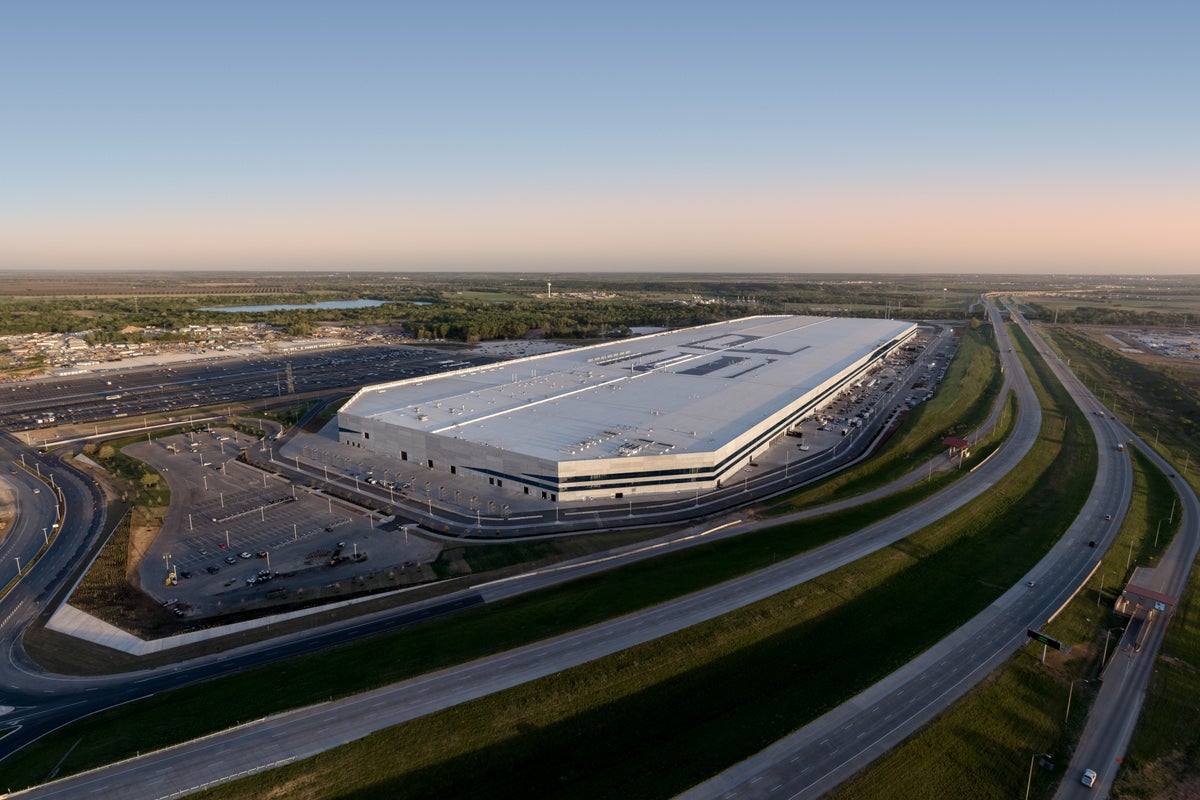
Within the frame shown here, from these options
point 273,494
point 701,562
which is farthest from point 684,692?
point 273,494

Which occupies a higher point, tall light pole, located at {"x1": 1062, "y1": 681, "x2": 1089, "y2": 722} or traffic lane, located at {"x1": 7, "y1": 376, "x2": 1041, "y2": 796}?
traffic lane, located at {"x1": 7, "y1": 376, "x2": 1041, "y2": 796}

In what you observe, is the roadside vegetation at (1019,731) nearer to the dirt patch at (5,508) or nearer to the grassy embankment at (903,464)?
the grassy embankment at (903,464)

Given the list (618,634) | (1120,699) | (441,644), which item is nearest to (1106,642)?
(1120,699)

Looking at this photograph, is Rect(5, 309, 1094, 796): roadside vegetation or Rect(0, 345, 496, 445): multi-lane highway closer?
Rect(5, 309, 1094, 796): roadside vegetation

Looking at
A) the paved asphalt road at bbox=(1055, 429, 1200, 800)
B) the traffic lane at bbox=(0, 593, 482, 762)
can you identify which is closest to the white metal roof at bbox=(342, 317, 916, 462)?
the traffic lane at bbox=(0, 593, 482, 762)

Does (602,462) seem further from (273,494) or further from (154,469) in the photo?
(154,469)

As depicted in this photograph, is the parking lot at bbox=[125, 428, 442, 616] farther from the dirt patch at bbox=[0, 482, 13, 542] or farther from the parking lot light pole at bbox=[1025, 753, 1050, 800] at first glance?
the parking lot light pole at bbox=[1025, 753, 1050, 800]

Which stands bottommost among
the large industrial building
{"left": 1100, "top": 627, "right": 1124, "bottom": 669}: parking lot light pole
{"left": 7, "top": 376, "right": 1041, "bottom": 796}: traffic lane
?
{"left": 1100, "top": 627, "right": 1124, "bottom": 669}: parking lot light pole
